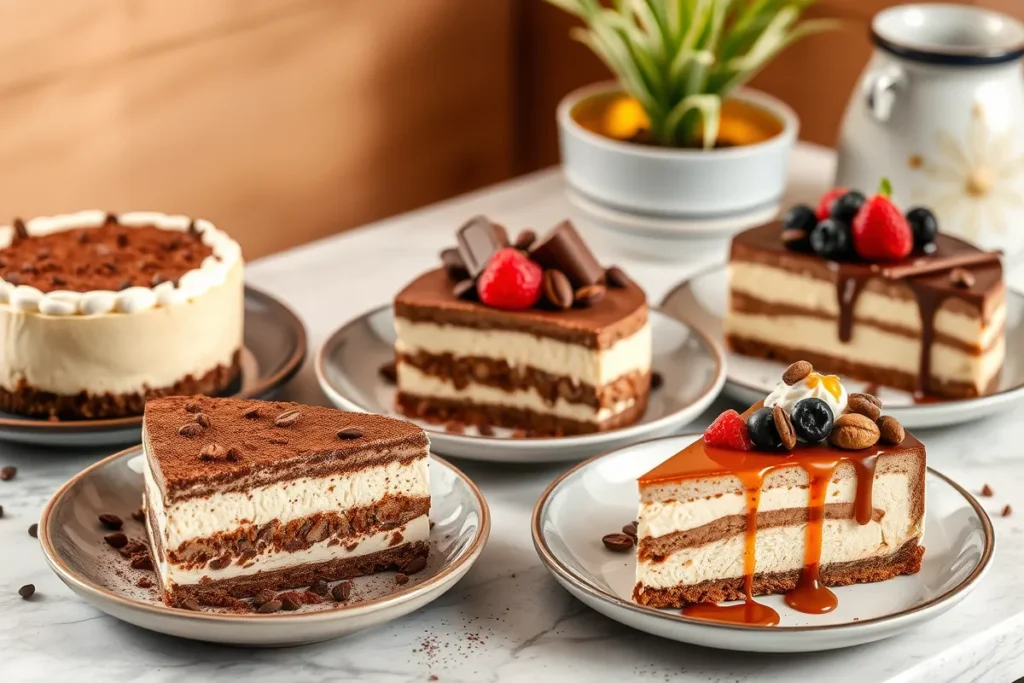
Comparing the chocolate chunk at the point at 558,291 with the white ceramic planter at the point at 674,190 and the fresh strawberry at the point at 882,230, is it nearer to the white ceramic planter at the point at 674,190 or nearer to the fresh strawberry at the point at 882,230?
the fresh strawberry at the point at 882,230

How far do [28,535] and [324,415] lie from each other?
0.43m

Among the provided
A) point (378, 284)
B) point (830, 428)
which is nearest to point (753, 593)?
point (830, 428)

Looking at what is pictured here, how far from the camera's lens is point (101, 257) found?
85.6 inches

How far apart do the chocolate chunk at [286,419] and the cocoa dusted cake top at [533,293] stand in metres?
0.45

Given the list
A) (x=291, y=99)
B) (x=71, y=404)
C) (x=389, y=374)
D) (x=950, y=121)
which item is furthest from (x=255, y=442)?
(x=291, y=99)

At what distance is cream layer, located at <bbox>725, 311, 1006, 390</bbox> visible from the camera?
2.28 m

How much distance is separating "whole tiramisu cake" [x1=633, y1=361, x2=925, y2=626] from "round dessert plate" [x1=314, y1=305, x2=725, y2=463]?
10.9 inches

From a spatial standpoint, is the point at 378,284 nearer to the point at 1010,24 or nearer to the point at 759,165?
the point at 759,165

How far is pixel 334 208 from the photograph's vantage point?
3.98 metres

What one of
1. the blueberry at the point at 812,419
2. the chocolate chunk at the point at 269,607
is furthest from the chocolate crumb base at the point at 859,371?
the chocolate chunk at the point at 269,607

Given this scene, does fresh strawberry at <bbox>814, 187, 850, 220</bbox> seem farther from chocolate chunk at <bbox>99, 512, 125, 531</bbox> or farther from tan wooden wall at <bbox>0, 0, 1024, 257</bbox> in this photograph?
chocolate chunk at <bbox>99, 512, 125, 531</bbox>

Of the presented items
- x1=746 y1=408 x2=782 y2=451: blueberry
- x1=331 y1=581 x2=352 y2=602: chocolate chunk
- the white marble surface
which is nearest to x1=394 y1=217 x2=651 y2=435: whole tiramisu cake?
the white marble surface

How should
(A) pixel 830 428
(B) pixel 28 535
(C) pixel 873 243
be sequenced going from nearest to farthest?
(A) pixel 830 428
(B) pixel 28 535
(C) pixel 873 243

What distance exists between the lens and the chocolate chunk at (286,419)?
5.60 ft
